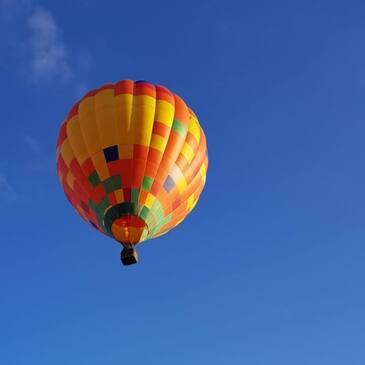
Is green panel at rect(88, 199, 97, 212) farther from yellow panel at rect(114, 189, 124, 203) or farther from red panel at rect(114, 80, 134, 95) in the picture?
red panel at rect(114, 80, 134, 95)

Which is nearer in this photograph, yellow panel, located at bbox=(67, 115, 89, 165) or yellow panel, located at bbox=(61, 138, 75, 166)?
yellow panel, located at bbox=(67, 115, 89, 165)

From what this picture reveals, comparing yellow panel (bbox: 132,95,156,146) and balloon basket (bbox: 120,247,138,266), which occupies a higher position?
yellow panel (bbox: 132,95,156,146)

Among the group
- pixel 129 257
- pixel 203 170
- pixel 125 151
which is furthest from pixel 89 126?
pixel 129 257

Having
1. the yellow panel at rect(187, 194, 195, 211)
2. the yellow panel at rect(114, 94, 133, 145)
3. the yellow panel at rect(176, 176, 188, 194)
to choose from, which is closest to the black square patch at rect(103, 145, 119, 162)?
the yellow panel at rect(114, 94, 133, 145)

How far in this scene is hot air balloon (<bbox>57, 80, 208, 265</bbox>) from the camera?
22.1m

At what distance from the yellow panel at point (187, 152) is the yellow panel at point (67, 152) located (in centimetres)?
394

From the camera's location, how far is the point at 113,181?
22250 mm

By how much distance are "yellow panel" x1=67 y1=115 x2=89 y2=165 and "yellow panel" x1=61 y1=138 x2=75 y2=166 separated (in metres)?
0.16

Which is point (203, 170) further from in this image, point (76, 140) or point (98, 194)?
point (76, 140)

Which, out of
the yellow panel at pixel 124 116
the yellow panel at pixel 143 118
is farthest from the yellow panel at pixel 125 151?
the yellow panel at pixel 143 118

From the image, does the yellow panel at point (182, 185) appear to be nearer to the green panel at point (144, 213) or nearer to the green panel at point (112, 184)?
the green panel at point (144, 213)

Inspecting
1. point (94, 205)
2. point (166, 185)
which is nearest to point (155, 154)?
point (166, 185)

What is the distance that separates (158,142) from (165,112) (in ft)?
4.79

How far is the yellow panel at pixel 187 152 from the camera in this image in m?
23.5
